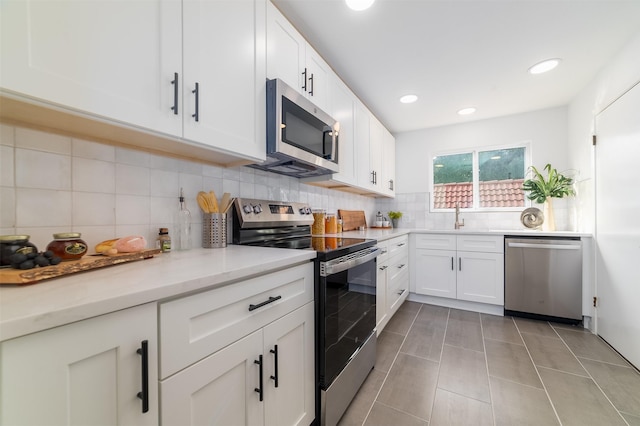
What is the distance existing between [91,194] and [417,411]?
193 cm

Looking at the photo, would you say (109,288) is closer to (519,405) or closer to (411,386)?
(411,386)

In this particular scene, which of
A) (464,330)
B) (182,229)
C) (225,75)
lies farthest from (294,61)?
(464,330)

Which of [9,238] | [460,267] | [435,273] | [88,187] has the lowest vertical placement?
[435,273]

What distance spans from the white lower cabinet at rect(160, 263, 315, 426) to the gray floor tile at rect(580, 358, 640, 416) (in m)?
1.81

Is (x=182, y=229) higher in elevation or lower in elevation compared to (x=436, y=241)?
higher

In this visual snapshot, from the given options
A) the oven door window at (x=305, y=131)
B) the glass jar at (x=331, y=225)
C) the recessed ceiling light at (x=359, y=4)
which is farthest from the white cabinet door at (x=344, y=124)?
the recessed ceiling light at (x=359, y=4)

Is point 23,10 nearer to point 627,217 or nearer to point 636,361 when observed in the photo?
point 627,217

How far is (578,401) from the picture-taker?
144 cm

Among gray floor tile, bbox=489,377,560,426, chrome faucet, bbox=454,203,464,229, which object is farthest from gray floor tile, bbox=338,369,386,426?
chrome faucet, bbox=454,203,464,229

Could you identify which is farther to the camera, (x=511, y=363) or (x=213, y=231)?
(x=511, y=363)

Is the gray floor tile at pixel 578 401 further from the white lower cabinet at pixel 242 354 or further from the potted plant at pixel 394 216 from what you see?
the potted plant at pixel 394 216

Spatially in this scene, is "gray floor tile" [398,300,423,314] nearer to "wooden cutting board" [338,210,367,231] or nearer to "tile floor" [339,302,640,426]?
"tile floor" [339,302,640,426]

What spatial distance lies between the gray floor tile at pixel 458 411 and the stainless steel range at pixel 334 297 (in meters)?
0.44

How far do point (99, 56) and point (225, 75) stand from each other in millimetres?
477
